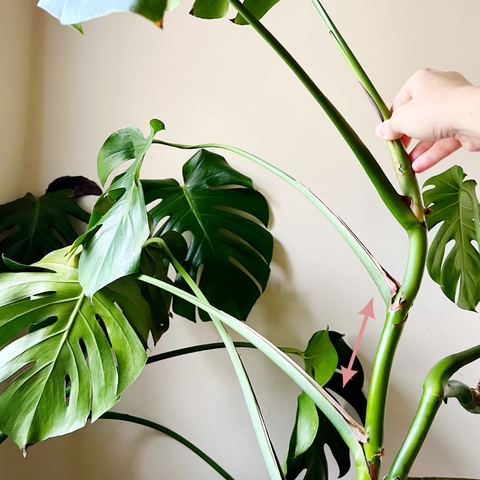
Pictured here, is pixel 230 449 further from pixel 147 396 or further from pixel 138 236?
pixel 138 236

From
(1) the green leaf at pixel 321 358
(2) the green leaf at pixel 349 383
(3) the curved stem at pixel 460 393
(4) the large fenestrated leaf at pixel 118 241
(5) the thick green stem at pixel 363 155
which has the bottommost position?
(2) the green leaf at pixel 349 383

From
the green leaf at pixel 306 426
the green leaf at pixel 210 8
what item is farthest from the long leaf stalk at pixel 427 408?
the green leaf at pixel 210 8

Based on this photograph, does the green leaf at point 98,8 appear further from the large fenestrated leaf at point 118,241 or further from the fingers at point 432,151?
the fingers at point 432,151

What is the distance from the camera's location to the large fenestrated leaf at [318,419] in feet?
1.88

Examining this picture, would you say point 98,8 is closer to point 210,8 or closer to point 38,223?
point 210,8

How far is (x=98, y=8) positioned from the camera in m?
0.23

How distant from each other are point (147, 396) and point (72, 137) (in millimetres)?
755

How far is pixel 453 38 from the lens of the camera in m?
0.88

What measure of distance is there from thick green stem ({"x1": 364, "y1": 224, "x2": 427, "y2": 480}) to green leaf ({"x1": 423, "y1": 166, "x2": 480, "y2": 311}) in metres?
0.37

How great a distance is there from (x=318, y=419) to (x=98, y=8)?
1.93 feet

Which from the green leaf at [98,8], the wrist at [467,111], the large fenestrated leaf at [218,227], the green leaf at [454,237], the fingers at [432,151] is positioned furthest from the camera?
the large fenestrated leaf at [218,227]

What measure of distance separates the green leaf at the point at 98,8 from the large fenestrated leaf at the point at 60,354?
0.45 metres

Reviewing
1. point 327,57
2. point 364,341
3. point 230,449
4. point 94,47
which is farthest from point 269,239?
point 94,47
